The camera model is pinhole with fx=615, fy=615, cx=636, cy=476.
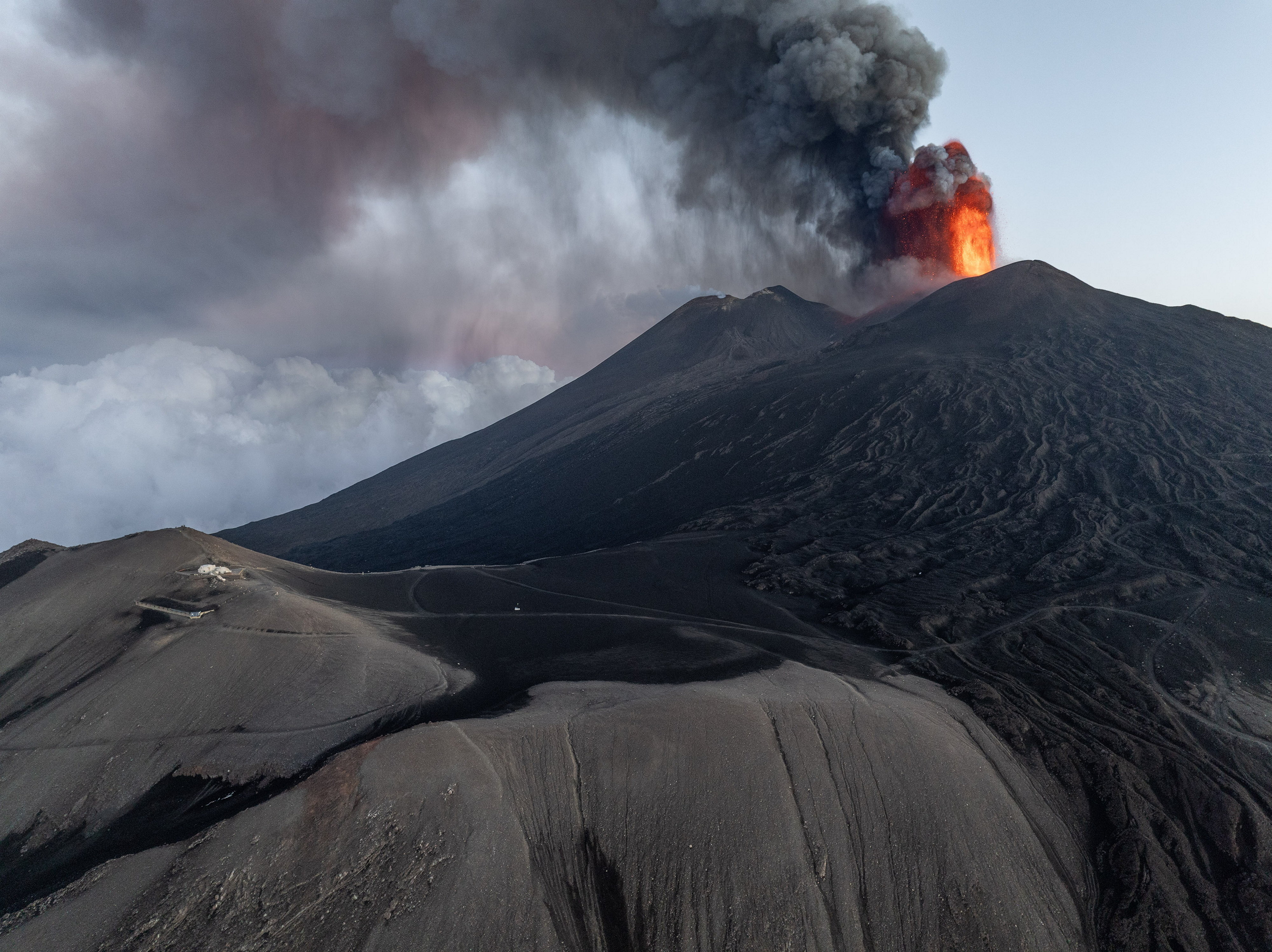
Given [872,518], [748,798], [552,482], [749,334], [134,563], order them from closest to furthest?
[748,798]
[134,563]
[872,518]
[552,482]
[749,334]

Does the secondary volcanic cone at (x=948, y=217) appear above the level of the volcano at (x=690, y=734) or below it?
above

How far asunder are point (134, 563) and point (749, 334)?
80.0 metres

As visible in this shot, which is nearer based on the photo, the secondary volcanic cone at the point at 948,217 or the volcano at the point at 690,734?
the volcano at the point at 690,734

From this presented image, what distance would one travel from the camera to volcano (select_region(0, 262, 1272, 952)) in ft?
39.1

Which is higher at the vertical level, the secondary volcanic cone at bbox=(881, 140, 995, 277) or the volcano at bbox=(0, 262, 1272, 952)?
the secondary volcanic cone at bbox=(881, 140, 995, 277)

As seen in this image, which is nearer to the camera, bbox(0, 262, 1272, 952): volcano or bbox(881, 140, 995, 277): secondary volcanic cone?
bbox(0, 262, 1272, 952): volcano

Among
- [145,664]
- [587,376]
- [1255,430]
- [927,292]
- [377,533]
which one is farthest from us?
[587,376]

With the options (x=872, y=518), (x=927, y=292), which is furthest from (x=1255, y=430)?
(x=927, y=292)

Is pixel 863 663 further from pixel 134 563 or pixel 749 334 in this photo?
pixel 749 334

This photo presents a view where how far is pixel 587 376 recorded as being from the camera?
323 feet

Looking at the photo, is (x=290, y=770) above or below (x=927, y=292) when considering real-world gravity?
below

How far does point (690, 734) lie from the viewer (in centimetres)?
1539

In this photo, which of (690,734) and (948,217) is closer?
(690,734)

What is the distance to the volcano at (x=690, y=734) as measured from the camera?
11.9m
